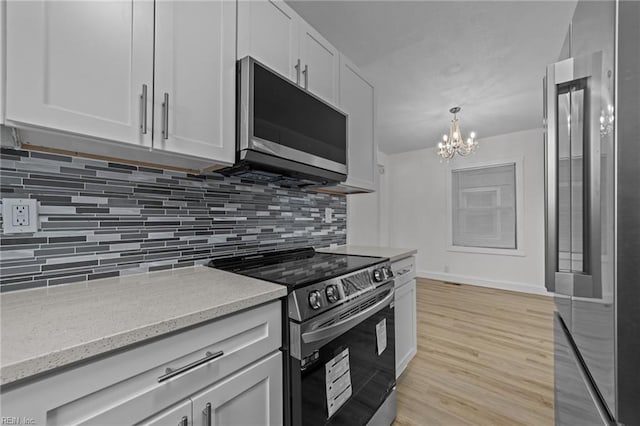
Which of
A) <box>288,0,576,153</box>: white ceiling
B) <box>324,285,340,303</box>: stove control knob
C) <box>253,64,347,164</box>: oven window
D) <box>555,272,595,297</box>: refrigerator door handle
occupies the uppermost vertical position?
<box>288,0,576,153</box>: white ceiling

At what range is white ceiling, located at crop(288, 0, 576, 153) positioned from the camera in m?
1.85

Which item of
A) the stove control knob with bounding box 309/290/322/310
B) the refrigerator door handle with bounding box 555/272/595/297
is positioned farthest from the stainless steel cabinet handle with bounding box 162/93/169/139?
the refrigerator door handle with bounding box 555/272/595/297

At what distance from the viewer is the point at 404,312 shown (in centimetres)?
200

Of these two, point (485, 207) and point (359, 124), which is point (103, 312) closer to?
point (359, 124)

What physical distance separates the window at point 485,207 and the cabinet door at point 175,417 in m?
5.03

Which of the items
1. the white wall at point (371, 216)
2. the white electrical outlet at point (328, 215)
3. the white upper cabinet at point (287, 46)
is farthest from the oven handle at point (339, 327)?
the white wall at point (371, 216)

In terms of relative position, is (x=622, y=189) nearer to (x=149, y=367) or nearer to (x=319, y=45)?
(x=149, y=367)

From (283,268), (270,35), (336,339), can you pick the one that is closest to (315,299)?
(336,339)

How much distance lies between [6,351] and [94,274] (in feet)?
2.24

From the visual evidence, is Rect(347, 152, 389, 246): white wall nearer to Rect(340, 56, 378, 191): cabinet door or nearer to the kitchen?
Rect(340, 56, 378, 191): cabinet door

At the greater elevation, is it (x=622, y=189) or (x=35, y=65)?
(x=35, y=65)

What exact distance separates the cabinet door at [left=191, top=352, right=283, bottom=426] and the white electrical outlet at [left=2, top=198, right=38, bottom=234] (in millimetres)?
888

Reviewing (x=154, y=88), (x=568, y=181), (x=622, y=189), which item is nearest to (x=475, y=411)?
(x=568, y=181)

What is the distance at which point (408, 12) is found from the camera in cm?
187
